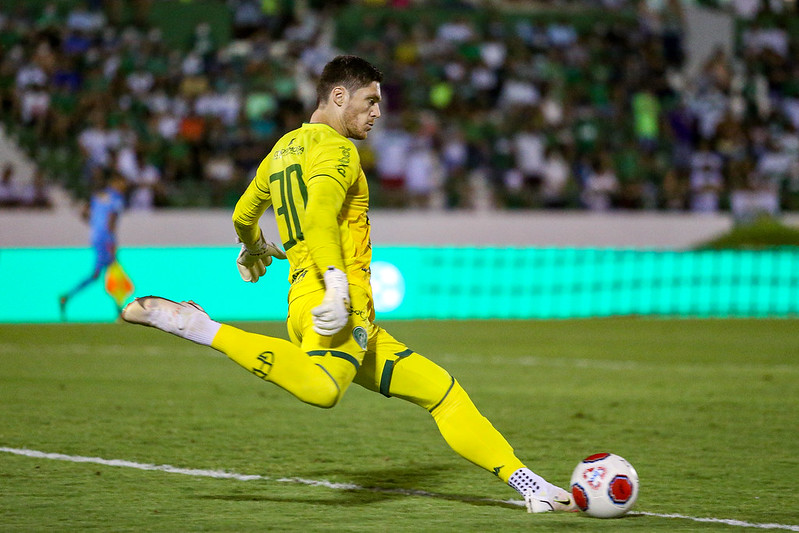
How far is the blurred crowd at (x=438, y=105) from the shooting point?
19938mm

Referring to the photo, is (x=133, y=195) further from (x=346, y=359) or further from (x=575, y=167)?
(x=346, y=359)

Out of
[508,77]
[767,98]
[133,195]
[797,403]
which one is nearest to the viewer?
[797,403]

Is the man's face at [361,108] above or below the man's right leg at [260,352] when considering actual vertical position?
above

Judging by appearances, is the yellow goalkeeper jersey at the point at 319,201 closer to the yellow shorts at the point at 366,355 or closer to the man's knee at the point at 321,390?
the yellow shorts at the point at 366,355

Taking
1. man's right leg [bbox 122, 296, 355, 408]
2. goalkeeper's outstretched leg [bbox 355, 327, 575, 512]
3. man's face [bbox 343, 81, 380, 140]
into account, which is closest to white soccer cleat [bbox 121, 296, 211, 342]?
man's right leg [bbox 122, 296, 355, 408]

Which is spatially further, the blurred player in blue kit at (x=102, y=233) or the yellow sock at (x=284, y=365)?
the blurred player in blue kit at (x=102, y=233)

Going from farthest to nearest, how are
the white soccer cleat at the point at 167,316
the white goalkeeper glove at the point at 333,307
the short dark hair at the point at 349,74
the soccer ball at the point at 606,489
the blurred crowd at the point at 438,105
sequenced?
the blurred crowd at the point at 438,105
the soccer ball at the point at 606,489
the short dark hair at the point at 349,74
the white soccer cleat at the point at 167,316
the white goalkeeper glove at the point at 333,307

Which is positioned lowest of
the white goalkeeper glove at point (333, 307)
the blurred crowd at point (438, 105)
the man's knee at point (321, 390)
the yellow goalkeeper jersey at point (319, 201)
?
the man's knee at point (321, 390)

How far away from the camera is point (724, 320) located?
1820 centimetres

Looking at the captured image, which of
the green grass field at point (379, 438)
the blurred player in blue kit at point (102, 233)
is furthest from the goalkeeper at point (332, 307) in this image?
the blurred player in blue kit at point (102, 233)

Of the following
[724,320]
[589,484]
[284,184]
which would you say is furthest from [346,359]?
[724,320]

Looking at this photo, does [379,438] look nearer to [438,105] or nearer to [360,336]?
[360,336]

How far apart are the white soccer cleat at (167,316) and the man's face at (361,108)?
3.38ft

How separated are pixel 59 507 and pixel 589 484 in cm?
234
